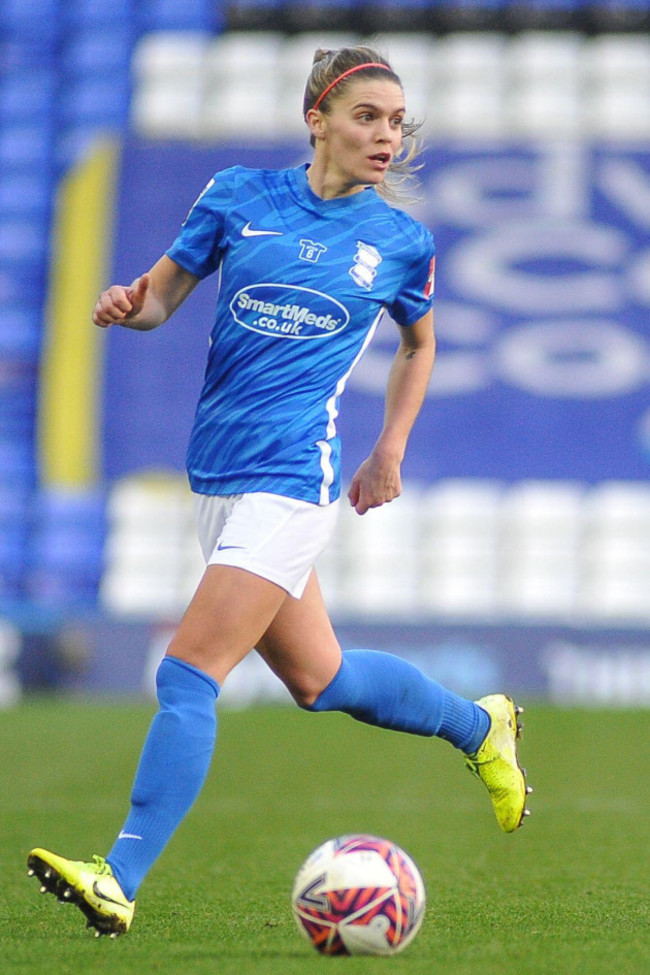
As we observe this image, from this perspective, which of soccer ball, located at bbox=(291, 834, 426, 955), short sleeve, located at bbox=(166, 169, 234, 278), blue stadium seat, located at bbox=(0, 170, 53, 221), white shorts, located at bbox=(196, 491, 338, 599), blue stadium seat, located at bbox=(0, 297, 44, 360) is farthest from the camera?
blue stadium seat, located at bbox=(0, 170, 53, 221)

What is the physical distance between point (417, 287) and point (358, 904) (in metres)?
1.52

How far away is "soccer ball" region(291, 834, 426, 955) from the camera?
10.9 feet

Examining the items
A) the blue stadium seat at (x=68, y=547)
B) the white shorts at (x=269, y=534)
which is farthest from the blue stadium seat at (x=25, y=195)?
the white shorts at (x=269, y=534)

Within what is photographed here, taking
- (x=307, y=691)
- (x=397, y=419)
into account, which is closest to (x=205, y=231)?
(x=397, y=419)

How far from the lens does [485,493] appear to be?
14992 mm

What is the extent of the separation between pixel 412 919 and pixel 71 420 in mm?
12016

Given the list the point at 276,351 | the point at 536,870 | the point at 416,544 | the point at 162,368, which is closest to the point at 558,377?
the point at 416,544

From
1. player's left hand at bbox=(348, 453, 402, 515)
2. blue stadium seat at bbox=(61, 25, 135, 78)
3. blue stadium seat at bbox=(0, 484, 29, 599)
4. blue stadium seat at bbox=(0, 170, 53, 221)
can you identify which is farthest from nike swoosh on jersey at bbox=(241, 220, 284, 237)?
blue stadium seat at bbox=(61, 25, 135, 78)

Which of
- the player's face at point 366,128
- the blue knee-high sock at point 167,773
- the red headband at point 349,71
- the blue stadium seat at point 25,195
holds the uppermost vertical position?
the red headband at point 349,71

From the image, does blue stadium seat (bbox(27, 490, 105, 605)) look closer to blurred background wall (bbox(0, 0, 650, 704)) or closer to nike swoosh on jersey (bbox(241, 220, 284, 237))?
blurred background wall (bbox(0, 0, 650, 704))

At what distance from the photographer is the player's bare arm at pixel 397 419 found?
409cm

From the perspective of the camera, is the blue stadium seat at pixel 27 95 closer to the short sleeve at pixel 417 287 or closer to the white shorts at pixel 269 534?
the short sleeve at pixel 417 287

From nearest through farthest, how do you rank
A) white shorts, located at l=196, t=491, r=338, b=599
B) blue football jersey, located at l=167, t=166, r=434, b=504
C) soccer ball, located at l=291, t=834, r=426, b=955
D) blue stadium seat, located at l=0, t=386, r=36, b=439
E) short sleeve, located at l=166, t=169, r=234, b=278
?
soccer ball, located at l=291, t=834, r=426, b=955 < white shorts, located at l=196, t=491, r=338, b=599 < blue football jersey, located at l=167, t=166, r=434, b=504 < short sleeve, located at l=166, t=169, r=234, b=278 < blue stadium seat, located at l=0, t=386, r=36, b=439

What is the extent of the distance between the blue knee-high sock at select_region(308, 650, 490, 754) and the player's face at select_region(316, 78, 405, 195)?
1177mm
